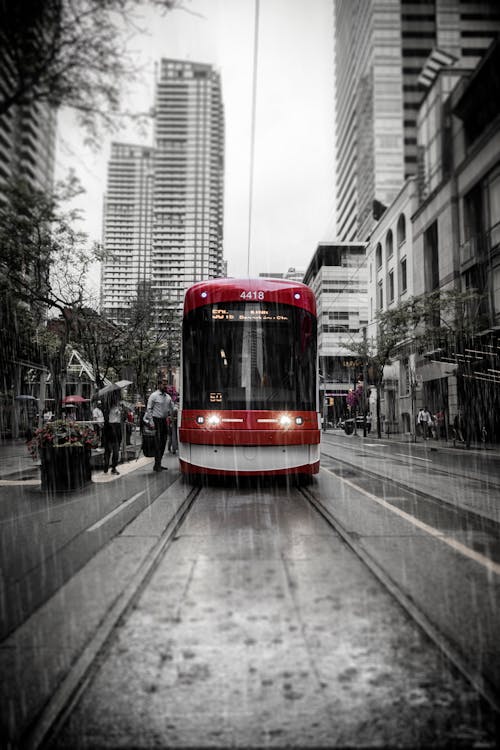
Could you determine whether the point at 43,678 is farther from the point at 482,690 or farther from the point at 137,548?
the point at 137,548

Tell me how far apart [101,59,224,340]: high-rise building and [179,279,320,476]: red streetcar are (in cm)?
77

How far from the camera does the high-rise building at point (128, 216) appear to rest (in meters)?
4.84

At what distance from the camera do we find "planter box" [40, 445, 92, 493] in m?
8.85

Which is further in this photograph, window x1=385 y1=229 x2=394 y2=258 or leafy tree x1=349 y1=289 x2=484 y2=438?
window x1=385 y1=229 x2=394 y2=258

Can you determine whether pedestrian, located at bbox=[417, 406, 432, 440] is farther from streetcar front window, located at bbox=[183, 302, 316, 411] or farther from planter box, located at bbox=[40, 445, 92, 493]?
planter box, located at bbox=[40, 445, 92, 493]

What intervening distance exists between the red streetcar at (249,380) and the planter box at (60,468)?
5.67 feet

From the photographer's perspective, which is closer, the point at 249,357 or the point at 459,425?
the point at 249,357

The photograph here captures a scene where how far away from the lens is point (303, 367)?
30.1ft

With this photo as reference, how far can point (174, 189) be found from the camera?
6.38 m

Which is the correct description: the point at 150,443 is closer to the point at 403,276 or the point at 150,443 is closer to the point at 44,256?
the point at 44,256

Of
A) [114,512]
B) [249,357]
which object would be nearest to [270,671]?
[114,512]

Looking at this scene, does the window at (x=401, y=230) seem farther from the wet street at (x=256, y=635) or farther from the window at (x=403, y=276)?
the wet street at (x=256, y=635)

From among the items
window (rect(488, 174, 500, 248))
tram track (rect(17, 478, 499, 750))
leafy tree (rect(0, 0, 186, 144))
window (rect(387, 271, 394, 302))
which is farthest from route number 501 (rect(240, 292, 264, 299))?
window (rect(387, 271, 394, 302))

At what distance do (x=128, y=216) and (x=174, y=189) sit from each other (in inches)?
32.2
